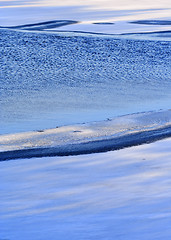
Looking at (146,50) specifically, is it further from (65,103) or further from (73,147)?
(73,147)

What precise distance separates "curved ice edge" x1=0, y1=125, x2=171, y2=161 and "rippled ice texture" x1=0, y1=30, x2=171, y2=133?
67 centimetres

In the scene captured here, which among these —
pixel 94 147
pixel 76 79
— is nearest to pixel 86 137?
pixel 94 147

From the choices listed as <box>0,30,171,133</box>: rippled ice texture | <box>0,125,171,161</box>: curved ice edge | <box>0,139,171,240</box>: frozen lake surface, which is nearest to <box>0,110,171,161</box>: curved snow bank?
<box>0,125,171,161</box>: curved ice edge

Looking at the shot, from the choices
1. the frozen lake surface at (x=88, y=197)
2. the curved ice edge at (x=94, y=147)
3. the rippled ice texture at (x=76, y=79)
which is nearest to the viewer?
the frozen lake surface at (x=88, y=197)

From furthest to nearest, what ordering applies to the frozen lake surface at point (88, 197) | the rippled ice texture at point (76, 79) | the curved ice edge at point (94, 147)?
1. the rippled ice texture at point (76, 79)
2. the curved ice edge at point (94, 147)
3. the frozen lake surface at point (88, 197)

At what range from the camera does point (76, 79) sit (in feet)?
22.6

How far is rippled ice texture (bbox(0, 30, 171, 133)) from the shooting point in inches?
211

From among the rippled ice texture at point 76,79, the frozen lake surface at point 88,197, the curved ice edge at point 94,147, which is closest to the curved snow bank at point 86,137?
the curved ice edge at point 94,147

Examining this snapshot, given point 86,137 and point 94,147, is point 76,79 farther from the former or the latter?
point 94,147

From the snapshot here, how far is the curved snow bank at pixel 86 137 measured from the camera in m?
4.12

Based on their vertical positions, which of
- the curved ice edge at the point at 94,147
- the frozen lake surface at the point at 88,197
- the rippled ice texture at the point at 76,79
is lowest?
the frozen lake surface at the point at 88,197

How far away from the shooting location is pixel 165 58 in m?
8.31

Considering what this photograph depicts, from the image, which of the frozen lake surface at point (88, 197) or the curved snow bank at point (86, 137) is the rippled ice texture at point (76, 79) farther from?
the frozen lake surface at point (88, 197)

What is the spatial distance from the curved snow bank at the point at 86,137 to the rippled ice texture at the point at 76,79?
28 cm
